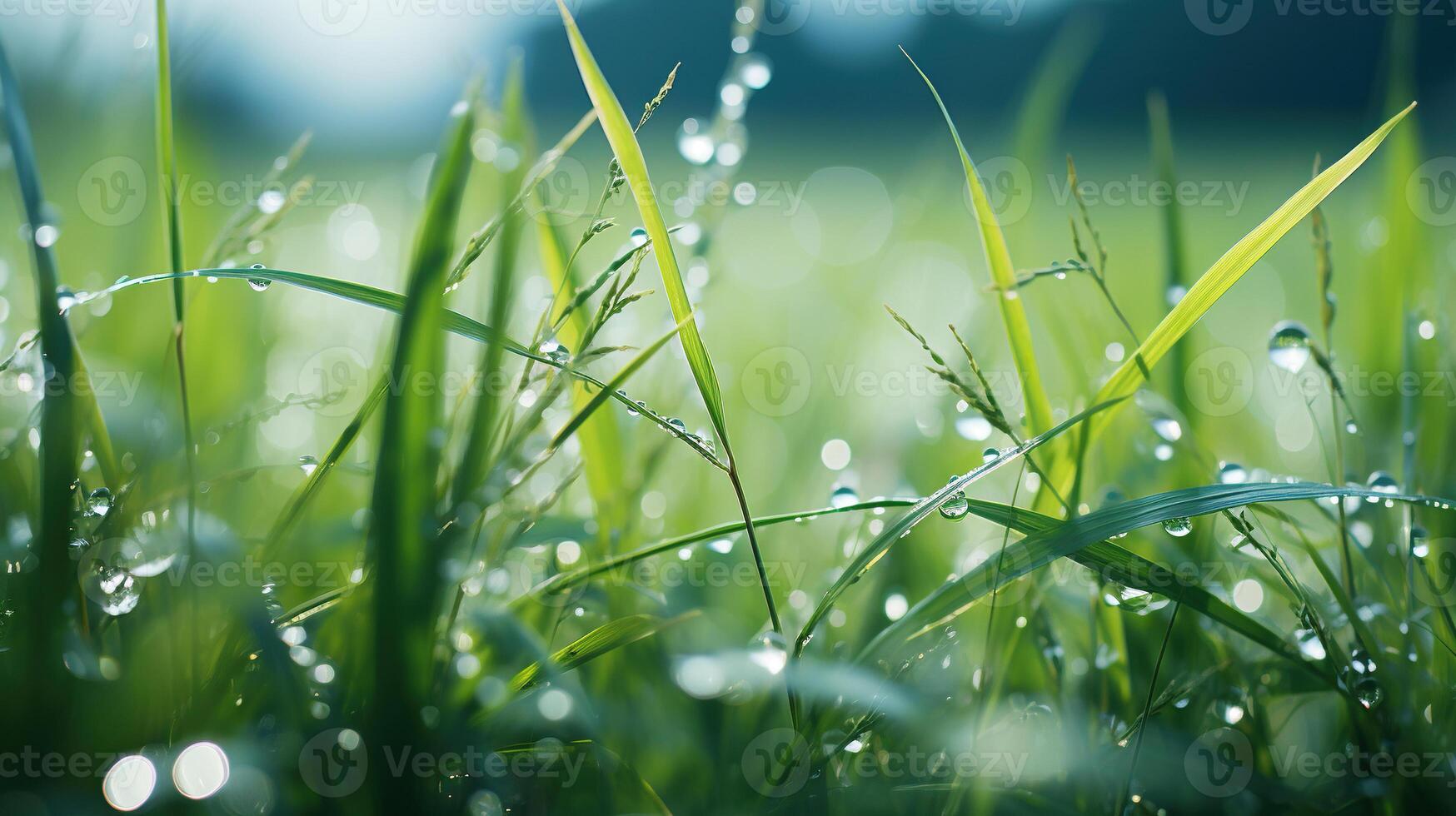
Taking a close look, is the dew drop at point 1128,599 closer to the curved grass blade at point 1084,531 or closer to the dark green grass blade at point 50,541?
the curved grass blade at point 1084,531

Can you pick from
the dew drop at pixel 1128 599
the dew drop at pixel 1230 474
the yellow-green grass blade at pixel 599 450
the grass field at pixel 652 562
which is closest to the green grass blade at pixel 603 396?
the grass field at pixel 652 562

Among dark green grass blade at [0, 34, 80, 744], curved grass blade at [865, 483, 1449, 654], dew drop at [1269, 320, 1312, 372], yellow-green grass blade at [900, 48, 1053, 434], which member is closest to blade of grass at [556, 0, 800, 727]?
curved grass blade at [865, 483, 1449, 654]

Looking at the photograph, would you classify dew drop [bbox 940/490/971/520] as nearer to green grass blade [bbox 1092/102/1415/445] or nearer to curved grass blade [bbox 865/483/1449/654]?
curved grass blade [bbox 865/483/1449/654]

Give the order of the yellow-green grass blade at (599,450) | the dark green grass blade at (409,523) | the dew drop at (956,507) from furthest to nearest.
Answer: the yellow-green grass blade at (599,450), the dew drop at (956,507), the dark green grass blade at (409,523)

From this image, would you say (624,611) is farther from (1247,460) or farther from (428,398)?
(1247,460)

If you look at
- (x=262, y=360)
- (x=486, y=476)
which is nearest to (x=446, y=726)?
(x=486, y=476)

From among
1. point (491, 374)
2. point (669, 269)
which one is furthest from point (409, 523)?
point (669, 269)
